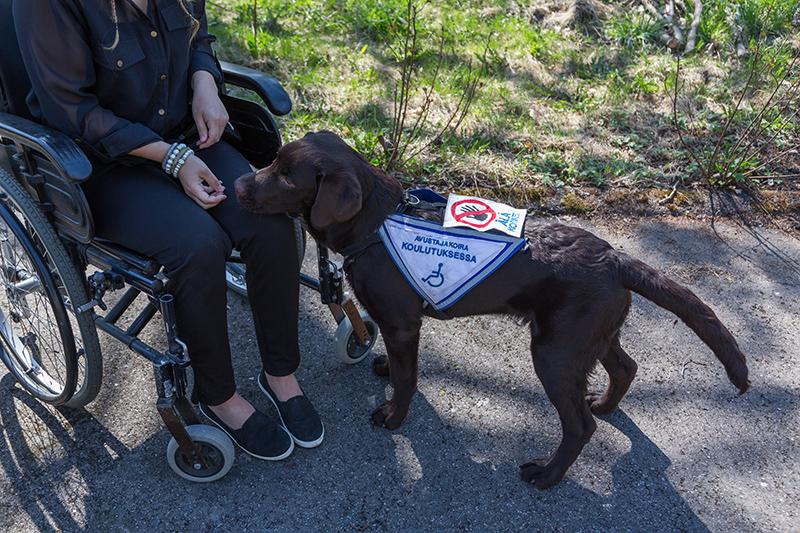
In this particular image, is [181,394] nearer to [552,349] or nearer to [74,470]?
[74,470]

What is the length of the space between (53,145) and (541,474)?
1.98m

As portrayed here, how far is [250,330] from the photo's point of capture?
3330 mm

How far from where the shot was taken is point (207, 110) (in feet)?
8.74

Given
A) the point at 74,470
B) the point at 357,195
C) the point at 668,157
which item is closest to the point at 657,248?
the point at 668,157

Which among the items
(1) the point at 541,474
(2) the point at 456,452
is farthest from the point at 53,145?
(1) the point at 541,474

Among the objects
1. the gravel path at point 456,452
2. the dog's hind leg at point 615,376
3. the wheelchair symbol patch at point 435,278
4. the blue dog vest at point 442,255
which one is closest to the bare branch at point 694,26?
the gravel path at point 456,452

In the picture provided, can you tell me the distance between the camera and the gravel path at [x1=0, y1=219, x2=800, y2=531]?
250 cm

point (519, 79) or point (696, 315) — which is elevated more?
point (696, 315)

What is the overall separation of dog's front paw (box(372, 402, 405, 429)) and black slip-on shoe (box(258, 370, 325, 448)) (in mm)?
216

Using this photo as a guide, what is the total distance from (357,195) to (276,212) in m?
0.30

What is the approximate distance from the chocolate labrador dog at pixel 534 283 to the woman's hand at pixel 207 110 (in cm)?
30

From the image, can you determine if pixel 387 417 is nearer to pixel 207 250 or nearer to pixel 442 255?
pixel 442 255

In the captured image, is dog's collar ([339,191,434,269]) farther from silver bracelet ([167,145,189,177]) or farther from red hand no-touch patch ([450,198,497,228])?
silver bracelet ([167,145,189,177])

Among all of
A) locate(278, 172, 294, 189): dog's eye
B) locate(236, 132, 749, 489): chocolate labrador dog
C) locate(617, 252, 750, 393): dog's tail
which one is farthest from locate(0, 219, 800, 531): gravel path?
locate(278, 172, 294, 189): dog's eye
